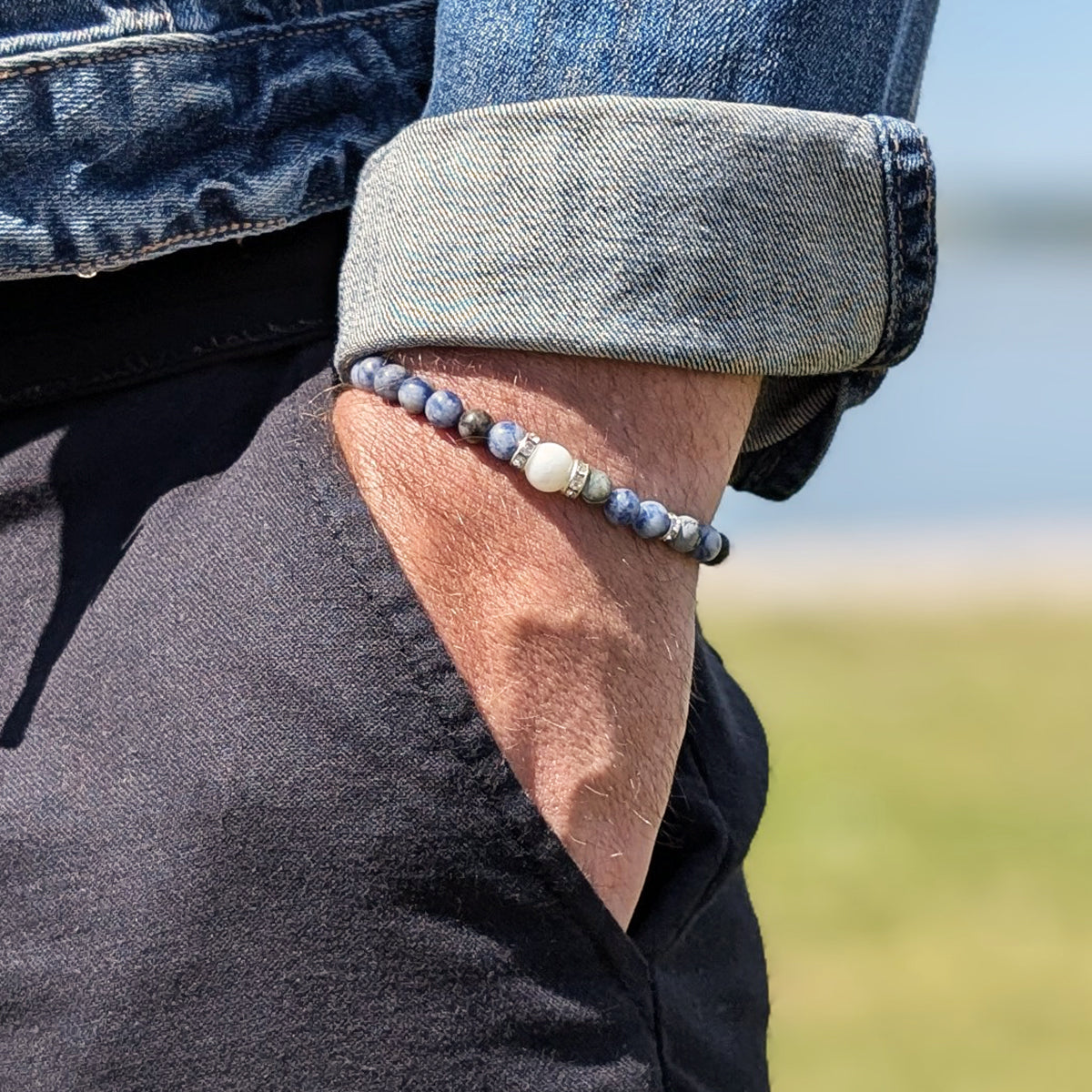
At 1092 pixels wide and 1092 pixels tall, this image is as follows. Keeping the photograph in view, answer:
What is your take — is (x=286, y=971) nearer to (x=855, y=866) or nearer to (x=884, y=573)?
(x=855, y=866)

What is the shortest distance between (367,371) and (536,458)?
0.14 metres

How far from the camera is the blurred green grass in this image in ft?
11.5

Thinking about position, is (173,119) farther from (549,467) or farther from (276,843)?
(276,843)

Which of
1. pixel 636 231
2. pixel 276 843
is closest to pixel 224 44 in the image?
pixel 636 231

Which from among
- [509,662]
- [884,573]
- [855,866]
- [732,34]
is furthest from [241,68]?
[884,573]

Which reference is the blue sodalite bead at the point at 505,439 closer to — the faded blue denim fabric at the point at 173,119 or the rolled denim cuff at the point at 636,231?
the rolled denim cuff at the point at 636,231

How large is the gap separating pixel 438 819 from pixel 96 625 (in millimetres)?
283

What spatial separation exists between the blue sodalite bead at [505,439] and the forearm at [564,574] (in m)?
0.01

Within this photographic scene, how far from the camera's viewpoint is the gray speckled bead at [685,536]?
0.97 metres

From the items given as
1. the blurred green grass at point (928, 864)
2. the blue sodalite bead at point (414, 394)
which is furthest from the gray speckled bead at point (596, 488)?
the blurred green grass at point (928, 864)

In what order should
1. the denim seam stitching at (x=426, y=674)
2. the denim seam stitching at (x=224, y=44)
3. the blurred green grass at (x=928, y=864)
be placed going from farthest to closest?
1. the blurred green grass at (x=928, y=864)
2. the denim seam stitching at (x=224, y=44)
3. the denim seam stitching at (x=426, y=674)

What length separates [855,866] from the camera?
4.43 metres

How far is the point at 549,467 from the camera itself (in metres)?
0.93

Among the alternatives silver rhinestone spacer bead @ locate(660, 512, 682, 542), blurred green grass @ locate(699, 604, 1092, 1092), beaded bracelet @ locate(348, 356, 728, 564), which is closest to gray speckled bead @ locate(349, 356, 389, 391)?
beaded bracelet @ locate(348, 356, 728, 564)
